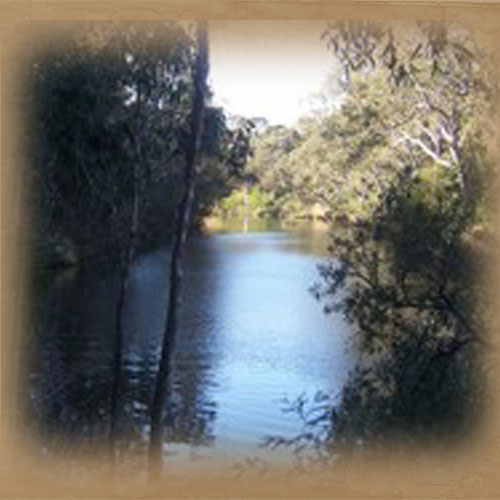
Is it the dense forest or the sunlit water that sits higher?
the dense forest

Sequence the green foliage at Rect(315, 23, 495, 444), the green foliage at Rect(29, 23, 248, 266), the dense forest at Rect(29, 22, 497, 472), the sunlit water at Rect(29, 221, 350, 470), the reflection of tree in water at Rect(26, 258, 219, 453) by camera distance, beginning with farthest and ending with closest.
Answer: the sunlit water at Rect(29, 221, 350, 470) → the reflection of tree in water at Rect(26, 258, 219, 453) → the green foliage at Rect(315, 23, 495, 444) → the dense forest at Rect(29, 22, 497, 472) → the green foliage at Rect(29, 23, 248, 266)

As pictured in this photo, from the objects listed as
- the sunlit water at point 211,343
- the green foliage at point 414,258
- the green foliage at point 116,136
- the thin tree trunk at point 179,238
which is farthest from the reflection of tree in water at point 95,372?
the green foliage at point 414,258

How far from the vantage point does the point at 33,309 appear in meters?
4.75

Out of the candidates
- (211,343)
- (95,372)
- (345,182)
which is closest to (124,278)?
(211,343)

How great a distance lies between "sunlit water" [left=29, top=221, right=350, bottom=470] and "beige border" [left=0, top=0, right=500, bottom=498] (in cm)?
68

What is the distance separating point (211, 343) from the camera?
645 cm

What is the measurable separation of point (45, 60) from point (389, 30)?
1545 millimetres

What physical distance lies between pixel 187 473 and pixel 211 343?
200 centimetres

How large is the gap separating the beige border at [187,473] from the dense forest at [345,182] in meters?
0.19

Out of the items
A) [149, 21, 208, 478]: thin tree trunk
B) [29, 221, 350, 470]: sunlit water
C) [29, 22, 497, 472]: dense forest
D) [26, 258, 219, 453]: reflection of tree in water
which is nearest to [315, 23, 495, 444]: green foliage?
[29, 22, 497, 472]: dense forest

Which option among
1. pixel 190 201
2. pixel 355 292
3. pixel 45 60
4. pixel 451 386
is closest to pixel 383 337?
pixel 355 292

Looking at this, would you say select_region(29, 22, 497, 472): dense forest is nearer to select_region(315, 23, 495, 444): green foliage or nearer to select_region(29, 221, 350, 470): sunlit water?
select_region(315, 23, 495, 444): green foliage

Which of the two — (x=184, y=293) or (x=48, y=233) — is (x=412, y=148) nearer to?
(x=184, y=293)

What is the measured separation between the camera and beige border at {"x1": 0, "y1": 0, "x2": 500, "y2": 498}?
4.17 metres
